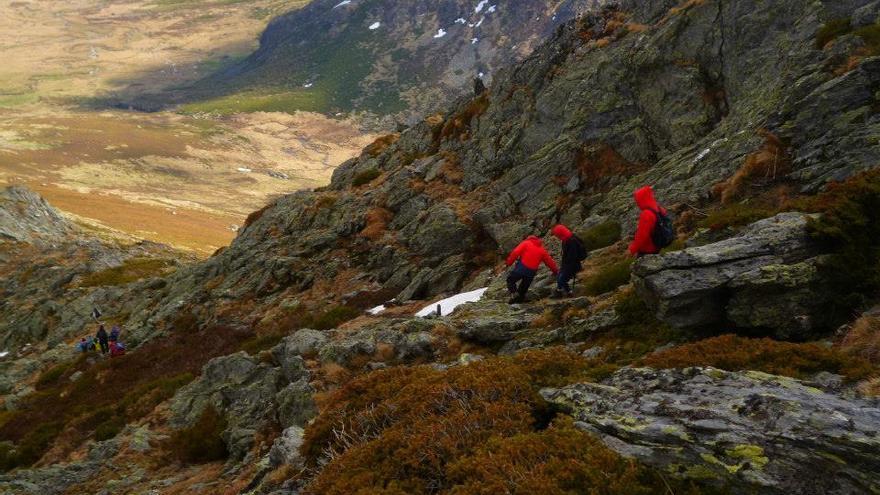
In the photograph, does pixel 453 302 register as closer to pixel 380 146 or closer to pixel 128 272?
pixel 380 146

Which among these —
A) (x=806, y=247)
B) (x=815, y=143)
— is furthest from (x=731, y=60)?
(x=806, y=247)

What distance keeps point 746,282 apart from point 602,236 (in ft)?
38.3

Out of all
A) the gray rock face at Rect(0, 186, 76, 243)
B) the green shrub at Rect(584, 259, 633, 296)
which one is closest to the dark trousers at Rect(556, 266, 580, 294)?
the green shrub at Rect(584, 259, 633, 296)

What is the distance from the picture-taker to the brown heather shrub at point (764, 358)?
7.75m

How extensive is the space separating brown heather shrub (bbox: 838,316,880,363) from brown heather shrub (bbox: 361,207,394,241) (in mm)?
28724

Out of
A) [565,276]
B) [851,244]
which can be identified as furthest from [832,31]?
[851,244]

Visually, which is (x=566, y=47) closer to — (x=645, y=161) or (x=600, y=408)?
(x=645, y=161)

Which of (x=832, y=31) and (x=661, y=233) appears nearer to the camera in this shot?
(x=661, y=233)

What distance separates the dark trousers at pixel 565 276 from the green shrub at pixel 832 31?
42.6 feet

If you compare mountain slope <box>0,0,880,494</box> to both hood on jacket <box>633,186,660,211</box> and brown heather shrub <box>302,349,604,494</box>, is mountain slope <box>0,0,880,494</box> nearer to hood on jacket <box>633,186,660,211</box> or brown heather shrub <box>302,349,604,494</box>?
brown heather shrub <box>302,349,604,494</box>

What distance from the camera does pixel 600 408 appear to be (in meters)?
8.16

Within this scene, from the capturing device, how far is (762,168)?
17344mm

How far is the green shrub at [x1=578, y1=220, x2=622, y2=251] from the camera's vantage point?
21516 mm

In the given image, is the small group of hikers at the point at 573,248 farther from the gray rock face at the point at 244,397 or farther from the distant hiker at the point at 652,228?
the gray rock face at the point at 244,397
